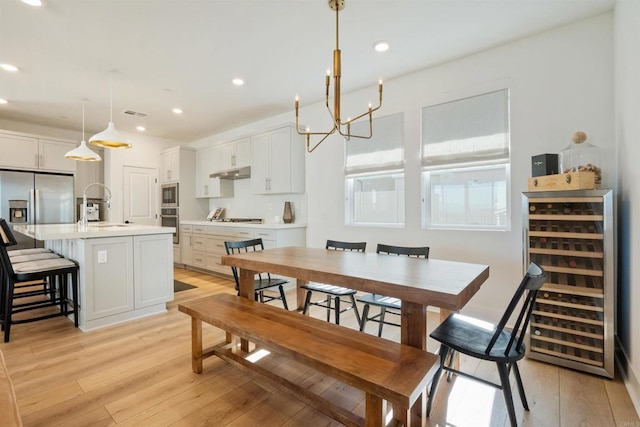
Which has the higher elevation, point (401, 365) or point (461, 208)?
point (461, 208)

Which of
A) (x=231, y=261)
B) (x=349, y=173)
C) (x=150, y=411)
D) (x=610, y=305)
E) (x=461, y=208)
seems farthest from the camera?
(x=349, y=173)

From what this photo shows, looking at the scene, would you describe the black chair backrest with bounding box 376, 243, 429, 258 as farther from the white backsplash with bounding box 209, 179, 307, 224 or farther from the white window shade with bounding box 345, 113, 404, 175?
the white backsplash with bounding box 209, 179, 307, 224

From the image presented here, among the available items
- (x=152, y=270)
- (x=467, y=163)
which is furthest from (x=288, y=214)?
(x=467, y=163)

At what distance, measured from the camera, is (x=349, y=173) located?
13.4 ft

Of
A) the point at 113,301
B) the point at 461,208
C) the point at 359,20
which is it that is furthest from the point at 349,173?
the point at 113,301

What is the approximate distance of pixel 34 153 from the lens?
505cm

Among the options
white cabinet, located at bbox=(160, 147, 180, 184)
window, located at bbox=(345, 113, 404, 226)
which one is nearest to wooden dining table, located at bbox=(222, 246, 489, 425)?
window, located at bbox=(345, 113, 404, 226)

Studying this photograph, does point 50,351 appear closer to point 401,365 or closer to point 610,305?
point 401,365

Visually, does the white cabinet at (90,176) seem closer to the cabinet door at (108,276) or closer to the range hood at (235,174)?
the range hood at (235,174)

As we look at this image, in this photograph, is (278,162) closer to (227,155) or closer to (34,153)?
(227,155)

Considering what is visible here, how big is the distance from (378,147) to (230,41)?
2.06m

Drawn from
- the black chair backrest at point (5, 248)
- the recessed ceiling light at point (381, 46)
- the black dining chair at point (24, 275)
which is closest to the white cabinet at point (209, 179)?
the black dining chair at point (24, 275)

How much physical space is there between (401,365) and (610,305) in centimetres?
177

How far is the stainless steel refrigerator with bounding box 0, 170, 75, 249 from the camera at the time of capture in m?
4.75
